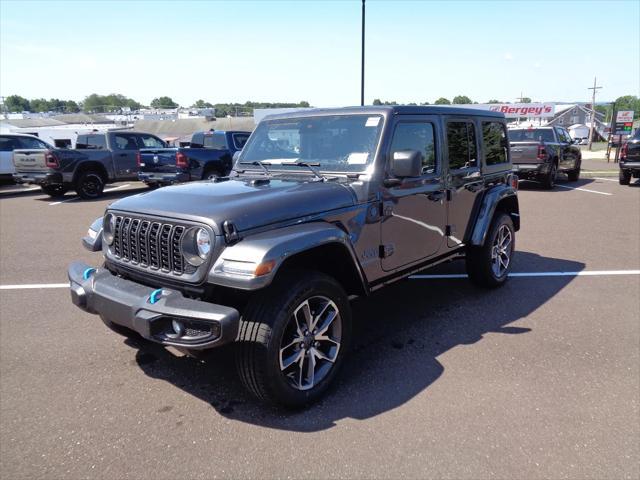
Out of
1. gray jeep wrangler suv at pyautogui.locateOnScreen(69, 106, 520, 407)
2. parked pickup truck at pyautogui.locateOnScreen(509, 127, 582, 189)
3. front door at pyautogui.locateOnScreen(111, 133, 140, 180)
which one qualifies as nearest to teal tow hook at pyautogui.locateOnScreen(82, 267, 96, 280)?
gray jeep wrangler suv at pyautogui.locateOnScreen(69, 106, 520, 407)

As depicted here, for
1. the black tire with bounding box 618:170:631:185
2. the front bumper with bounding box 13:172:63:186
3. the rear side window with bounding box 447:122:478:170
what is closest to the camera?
the rear side window with bounding box 447:122:478:170

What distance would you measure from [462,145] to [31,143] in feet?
48.9

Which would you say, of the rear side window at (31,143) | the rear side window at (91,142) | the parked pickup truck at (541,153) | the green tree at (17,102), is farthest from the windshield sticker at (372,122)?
the green tree at (17,102)

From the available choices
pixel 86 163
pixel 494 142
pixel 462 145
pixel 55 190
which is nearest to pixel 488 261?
pixel 462 145

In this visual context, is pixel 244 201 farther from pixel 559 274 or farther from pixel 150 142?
pixel 150 142

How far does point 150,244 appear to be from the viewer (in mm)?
3139

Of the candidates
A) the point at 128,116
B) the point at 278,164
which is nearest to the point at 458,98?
the point at 128,116

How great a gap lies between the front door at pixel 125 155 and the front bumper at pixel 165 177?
48 centimetres

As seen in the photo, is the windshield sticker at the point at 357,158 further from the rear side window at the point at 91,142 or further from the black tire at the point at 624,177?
the black tire at the point at 624,177

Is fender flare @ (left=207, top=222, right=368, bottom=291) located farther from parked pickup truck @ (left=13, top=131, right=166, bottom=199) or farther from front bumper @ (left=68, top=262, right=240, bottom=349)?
parked pickup truck @ (left=13, top=131, right=166, bottom=199)

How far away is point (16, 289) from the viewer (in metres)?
5.53

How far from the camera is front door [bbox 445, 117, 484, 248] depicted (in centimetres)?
462

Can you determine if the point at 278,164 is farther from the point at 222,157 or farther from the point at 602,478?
the point at 222,157

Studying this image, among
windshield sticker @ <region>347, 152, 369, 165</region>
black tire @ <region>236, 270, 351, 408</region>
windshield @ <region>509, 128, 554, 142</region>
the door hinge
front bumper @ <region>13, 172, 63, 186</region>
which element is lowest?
black tire @ <region>236, 270, 351, 408</region>
